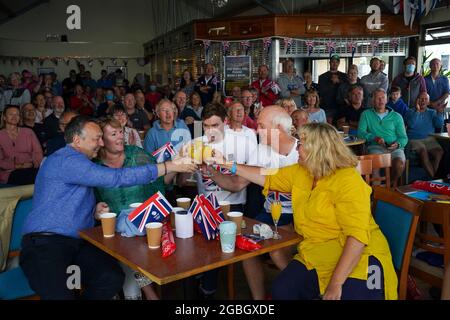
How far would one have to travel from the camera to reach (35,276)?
7.52 feet

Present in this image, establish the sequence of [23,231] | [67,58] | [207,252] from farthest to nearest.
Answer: [67,58] < [23,231] < [207,252]

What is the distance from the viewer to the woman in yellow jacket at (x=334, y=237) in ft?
6.95

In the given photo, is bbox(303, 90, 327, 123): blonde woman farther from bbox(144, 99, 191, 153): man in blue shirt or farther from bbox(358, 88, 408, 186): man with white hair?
bbox(144, 99, 191, 153): man in blue shirt

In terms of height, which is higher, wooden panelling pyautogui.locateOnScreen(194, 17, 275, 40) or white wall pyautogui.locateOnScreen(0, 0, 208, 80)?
white wall pyautogui.locateOnScreen(0, 0, 208, 80)

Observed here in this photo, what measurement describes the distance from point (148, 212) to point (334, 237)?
3.08 ft

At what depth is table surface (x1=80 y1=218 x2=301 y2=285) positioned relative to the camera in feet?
6.05

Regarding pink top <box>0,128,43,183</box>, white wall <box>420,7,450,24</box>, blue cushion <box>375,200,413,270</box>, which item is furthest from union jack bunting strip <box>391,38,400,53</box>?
blue cushion <box>375,200,413,270</box>

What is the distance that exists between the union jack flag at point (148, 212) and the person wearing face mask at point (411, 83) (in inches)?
247

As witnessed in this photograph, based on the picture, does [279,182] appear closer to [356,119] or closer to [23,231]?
[23,231]

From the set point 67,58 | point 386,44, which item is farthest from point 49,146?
point 67,58

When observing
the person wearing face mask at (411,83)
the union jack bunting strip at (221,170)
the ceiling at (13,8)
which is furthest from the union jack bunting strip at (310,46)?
the ceiling at (13,8)

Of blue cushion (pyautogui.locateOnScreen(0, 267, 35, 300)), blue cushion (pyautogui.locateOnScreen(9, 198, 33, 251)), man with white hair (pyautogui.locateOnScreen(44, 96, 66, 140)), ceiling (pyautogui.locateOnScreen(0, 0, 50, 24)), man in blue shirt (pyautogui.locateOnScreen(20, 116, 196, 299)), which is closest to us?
man in blue shirt (pyautogui.locateOnScreen(20, 116, 196, 299))

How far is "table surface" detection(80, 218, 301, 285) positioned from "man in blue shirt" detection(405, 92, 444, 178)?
4.75m
